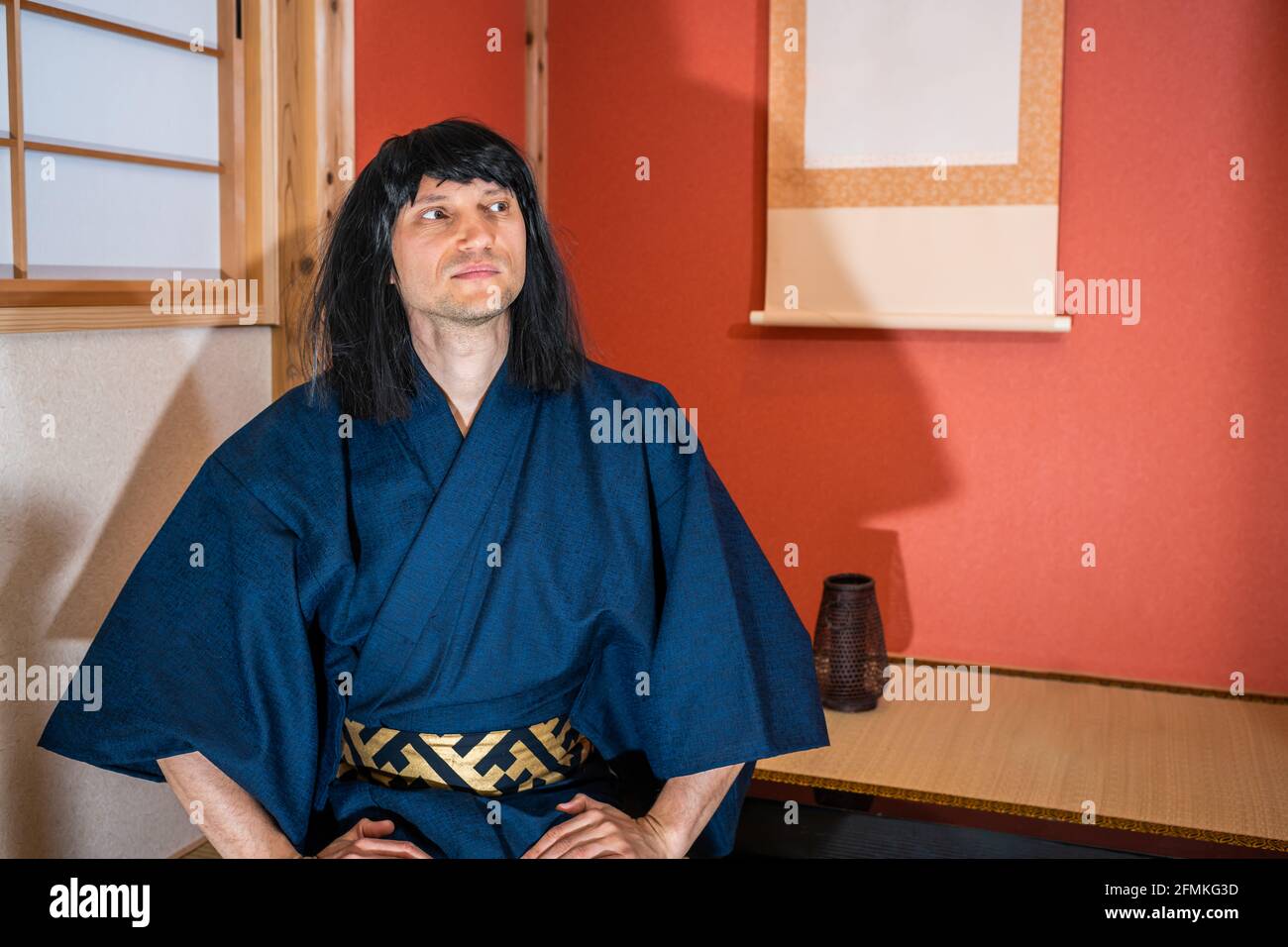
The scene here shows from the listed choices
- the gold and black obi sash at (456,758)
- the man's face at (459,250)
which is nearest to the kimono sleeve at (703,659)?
the gold and black obi sash at (456,758)

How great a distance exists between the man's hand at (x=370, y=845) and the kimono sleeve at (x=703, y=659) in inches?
12.7

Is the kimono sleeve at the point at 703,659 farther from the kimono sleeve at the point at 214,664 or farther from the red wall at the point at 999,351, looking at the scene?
the red wall at the point at 999,351

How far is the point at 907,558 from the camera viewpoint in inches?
125

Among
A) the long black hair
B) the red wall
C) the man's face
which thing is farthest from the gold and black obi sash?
the red wall

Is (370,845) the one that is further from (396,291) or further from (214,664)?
(396,291)

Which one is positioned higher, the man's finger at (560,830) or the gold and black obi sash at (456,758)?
the gold and black obi sash at (456,758)

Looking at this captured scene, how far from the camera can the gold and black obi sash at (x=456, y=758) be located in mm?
1665

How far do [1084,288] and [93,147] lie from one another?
2066mm

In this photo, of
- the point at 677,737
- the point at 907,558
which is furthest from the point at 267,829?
the point at 907,558

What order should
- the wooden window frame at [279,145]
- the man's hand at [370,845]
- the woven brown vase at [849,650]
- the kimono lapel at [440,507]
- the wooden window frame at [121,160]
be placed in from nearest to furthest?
the man's hand at [370,845] → the kimono lapel at [440,507] → the wooden window frame at [121,160] → the wooden window frame at [279,145] → the woven brown vase at [849,650]

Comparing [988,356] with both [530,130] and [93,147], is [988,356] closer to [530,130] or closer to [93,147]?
[530,130]

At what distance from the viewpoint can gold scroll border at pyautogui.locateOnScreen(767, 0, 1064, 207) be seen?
9.48 feet

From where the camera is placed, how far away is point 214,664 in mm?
1588

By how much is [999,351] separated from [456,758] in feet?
6.09
